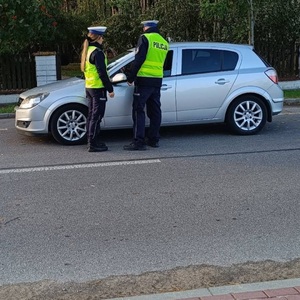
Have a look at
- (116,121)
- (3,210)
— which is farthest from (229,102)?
(3,210)

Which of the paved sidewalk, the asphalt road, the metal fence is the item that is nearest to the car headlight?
the asphalt road

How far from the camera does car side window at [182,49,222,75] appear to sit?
8.63 meters

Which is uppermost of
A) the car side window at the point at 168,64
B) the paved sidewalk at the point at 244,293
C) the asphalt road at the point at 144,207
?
the car side window at the point at 168,64

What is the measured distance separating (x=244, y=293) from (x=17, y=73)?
1247 centimetres

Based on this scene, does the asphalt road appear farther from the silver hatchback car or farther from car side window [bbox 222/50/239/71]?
car side window [bbox 222/50/239/71]

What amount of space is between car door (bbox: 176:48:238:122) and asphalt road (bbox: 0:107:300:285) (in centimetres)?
57

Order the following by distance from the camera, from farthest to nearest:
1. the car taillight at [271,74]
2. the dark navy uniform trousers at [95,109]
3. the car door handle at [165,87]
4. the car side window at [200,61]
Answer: the car taillight at [271,74] < the car side window at [200,61] < the car door handle at [165,87] < the dark navy uniform trousers at [95,109]

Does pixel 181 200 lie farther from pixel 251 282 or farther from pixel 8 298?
pixel 8 298

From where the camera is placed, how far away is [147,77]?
7.73 m

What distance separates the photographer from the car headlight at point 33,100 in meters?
8.12

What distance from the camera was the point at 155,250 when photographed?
4.32 m

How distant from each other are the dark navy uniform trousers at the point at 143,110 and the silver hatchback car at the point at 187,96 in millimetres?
355

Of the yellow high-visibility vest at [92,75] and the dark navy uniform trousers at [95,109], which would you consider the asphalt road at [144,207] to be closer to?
the dark navy uniform trousers at [95,109]

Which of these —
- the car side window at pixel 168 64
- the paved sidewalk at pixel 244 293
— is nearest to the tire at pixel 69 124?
the car side window at pixel 168 64
